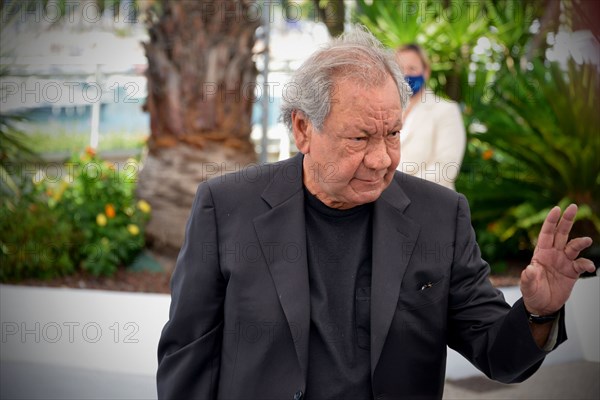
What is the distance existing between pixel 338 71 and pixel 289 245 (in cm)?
Answer: 52

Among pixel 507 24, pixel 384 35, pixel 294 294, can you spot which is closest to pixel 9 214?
pixel 384 35

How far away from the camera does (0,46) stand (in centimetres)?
660

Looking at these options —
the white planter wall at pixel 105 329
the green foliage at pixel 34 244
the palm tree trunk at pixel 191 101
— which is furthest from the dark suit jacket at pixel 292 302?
the green foliage at pixel 34 244

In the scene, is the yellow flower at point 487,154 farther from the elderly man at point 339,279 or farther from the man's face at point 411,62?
the elderly man at point 339,279

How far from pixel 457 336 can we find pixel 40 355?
302 cm

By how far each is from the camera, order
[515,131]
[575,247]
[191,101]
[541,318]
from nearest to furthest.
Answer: [575,247], [541,318], [191,101], [515,131]

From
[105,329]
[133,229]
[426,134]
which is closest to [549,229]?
[426,134]

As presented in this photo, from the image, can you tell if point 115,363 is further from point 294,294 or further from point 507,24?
point 507,24

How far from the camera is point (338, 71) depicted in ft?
7.19

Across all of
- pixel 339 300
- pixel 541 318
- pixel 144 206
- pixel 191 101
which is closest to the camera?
pixel 541 318

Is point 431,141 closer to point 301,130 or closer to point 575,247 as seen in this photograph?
point 301,130

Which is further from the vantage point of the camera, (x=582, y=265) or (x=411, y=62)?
(x=411, y=62)

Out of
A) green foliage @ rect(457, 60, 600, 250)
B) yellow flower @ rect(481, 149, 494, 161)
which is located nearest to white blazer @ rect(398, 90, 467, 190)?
→ green foliage @ rect(457, 60, 600, 250)

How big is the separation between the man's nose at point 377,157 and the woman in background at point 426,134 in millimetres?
2396
